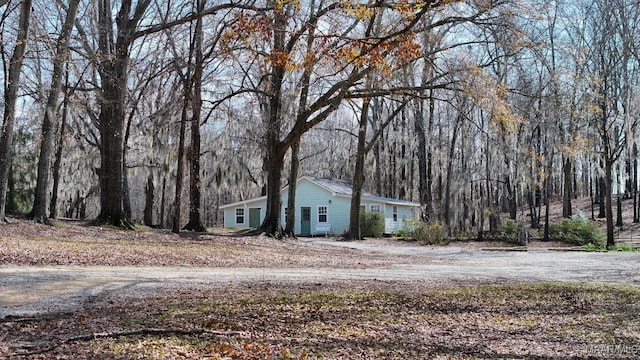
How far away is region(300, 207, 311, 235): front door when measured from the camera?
117 ft

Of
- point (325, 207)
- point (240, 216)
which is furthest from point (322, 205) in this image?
point (240, 216)

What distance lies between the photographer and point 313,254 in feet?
55.3

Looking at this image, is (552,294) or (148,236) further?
(148,236)

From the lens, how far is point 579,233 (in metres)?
25.0

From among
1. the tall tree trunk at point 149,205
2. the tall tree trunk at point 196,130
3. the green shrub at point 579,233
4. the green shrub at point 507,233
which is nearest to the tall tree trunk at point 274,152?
the tall tree trunk at point 196,130

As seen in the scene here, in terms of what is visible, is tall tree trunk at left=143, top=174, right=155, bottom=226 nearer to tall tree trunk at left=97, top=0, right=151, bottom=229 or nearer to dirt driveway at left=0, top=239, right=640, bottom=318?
tall tree trunk at left=97, top=0, right=151, bottom=229

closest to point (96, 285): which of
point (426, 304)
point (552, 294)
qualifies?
point (426, 304)

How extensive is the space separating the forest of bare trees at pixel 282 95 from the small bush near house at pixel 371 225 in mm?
2723

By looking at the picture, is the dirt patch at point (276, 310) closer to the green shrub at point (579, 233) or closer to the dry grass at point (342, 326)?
the dry grass at point (342, 326)

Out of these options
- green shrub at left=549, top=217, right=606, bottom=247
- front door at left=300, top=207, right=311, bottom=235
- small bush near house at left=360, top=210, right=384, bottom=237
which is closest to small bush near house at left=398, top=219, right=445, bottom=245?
small bush near house at left=360, top=210, right=384, bottom=237

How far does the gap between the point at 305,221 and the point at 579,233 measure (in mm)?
16763

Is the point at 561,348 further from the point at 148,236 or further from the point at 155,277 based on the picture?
the point at 148,236

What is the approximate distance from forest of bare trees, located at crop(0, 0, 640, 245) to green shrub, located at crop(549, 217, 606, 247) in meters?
0.87

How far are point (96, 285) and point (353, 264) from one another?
8012mm
